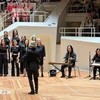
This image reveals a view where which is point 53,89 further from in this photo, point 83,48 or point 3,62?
point 83,48

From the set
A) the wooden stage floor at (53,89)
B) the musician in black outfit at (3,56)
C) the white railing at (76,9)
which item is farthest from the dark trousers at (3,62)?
the white railing at (76,9)

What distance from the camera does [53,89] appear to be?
10.3 m

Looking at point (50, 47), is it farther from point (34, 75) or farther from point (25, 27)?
point (34, 75)

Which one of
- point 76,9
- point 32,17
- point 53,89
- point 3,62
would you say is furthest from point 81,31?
point 53,89

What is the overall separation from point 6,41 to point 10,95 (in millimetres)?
5214

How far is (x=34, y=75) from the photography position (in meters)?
9.39

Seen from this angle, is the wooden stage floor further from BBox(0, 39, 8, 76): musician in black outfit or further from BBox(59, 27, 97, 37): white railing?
BBox(59, 27, 97, 37): white railing

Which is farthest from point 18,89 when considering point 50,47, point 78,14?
point 78,14

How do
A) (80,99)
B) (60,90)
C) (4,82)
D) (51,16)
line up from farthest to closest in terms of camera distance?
(51,16) → (4,82) → (60,90) → (80,99)

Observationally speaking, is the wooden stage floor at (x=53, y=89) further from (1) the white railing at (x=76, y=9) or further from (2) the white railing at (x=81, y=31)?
(1) the white railing at (x=76, y=9)

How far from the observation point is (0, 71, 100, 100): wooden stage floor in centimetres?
914

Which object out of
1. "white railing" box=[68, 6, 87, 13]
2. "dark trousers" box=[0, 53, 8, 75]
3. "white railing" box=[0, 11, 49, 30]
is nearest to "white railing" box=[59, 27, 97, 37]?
"white railing" box=[0, 11, 49, 30]

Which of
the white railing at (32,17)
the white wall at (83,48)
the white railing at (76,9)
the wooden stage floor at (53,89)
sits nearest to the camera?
the wooden stage floor at (53,89)

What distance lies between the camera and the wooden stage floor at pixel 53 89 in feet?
30.0
